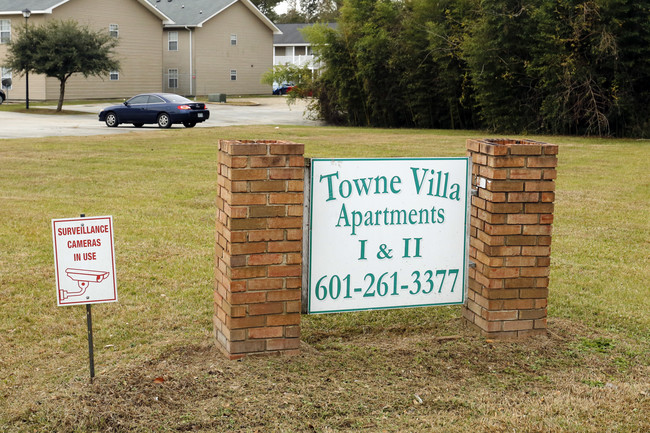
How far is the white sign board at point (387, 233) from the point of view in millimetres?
5008

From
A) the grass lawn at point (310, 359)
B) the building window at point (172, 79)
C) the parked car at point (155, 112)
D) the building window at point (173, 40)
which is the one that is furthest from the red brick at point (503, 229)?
the building window at point (173, 40)

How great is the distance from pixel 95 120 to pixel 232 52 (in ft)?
80.9

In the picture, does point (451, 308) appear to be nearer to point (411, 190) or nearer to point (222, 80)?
point (411, 190)

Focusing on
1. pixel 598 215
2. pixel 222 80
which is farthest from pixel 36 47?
pixel 598 215

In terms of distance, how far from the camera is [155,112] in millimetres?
26969

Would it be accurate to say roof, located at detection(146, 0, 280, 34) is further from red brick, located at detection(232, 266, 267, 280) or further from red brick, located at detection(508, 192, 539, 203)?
red brick, located at detection(232, 266, 267, 280)

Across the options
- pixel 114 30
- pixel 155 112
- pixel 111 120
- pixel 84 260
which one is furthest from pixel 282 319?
pixel 114 30

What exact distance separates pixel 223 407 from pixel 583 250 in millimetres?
5522

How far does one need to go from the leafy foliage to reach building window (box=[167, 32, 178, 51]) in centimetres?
2178

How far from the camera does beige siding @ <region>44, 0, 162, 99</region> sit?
42750 millimetres

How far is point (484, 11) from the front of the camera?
25297 mm

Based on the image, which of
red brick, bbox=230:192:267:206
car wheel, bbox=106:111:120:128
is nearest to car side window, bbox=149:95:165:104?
car wheel, bbox=106:111:120:128

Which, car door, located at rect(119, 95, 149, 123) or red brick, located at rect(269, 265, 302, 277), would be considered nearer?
red brick, located at rect(269, 265, 302, 277)

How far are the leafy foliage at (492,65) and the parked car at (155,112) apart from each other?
A: 725 cm
